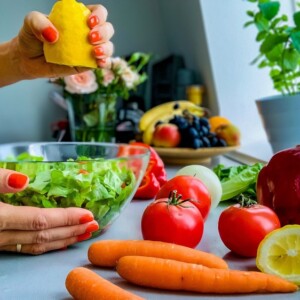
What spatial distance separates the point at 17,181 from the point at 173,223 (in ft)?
0.68

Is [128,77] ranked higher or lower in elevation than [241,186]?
higher

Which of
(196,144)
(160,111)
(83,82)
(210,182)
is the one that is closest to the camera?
(210,182)

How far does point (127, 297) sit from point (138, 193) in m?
0.61

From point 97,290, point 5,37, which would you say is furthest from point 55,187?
point 5,37

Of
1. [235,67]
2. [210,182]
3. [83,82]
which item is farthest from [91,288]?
[235,67]

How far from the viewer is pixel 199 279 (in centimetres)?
64

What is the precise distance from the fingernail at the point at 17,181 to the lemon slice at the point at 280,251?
0.97 feet

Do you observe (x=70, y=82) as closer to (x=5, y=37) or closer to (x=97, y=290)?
(x=5, y=37)

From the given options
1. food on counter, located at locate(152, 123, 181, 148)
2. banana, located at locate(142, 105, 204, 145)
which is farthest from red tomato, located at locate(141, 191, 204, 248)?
banana, located at locate(142, 105, 204, 145)

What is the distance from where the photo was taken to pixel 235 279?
2.08 feet

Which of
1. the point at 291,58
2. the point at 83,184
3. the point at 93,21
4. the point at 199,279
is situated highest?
the point at 93,21

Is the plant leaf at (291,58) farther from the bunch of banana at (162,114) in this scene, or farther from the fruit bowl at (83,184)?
the fruit bowl at (83,184)

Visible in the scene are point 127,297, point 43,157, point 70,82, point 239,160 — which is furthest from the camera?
A: point 70,82

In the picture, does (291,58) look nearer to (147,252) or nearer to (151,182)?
(151,182)
